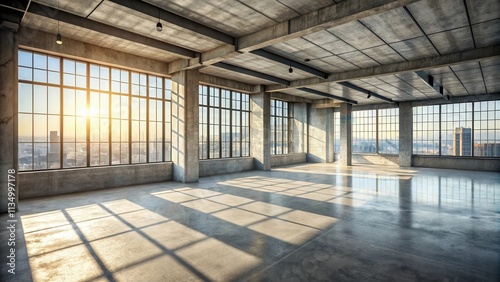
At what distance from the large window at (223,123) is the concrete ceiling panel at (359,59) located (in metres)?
9.16

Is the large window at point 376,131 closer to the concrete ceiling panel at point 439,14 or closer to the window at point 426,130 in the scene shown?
the window at point 426,130

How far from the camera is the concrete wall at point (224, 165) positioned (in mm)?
17419

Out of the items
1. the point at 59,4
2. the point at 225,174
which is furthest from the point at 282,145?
the point at 59,4

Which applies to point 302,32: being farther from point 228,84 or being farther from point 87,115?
point 87,115

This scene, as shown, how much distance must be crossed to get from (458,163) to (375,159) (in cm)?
660

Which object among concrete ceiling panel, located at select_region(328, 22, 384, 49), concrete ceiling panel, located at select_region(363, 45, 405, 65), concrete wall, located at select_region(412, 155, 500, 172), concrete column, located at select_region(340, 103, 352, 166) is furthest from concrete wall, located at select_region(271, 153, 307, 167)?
concrete ceiling panel, located at select_region(328, 22, 384, 49)

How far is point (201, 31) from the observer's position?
9867 mm

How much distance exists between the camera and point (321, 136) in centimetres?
2767

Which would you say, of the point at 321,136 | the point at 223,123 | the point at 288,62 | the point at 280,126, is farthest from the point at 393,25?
the point at 321,136

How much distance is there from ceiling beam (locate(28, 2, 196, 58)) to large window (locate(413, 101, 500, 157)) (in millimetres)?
22267

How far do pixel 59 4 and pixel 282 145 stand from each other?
20.5 m

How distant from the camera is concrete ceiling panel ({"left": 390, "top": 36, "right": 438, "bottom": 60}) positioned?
10648 mm

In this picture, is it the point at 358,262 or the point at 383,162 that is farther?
the point at 383,162

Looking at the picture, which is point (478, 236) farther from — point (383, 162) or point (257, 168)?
point (383, 162)
